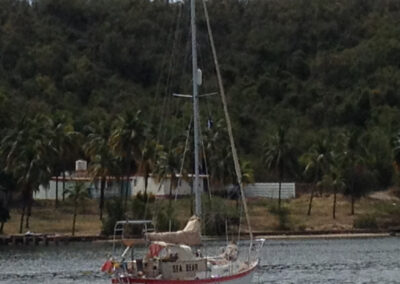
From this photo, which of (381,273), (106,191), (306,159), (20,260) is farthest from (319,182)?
(381,273)

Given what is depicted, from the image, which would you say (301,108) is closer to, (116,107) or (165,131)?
(116,107)

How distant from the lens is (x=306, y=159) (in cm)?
14012

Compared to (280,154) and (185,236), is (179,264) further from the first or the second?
(280,154)

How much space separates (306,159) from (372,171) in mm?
9667

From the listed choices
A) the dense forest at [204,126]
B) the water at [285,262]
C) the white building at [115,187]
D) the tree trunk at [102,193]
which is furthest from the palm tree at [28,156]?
the water at [285,262]

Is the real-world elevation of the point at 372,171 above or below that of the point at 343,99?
below

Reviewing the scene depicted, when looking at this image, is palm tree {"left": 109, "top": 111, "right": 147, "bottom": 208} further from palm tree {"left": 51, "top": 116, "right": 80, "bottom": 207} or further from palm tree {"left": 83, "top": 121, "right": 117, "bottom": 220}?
palm tree {"left": 51, "top": 116, "right": 80, "bottom": 207}

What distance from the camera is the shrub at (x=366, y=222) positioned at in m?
128

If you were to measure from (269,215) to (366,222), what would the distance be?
1090 cm

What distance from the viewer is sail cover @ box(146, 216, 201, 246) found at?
55.3m

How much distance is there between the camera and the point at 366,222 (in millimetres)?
128500

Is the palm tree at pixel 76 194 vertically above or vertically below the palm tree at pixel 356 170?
below

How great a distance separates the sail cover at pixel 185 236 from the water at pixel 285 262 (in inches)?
600

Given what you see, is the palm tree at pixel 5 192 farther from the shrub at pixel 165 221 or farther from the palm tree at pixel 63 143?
the shrub at pixel 165 221
